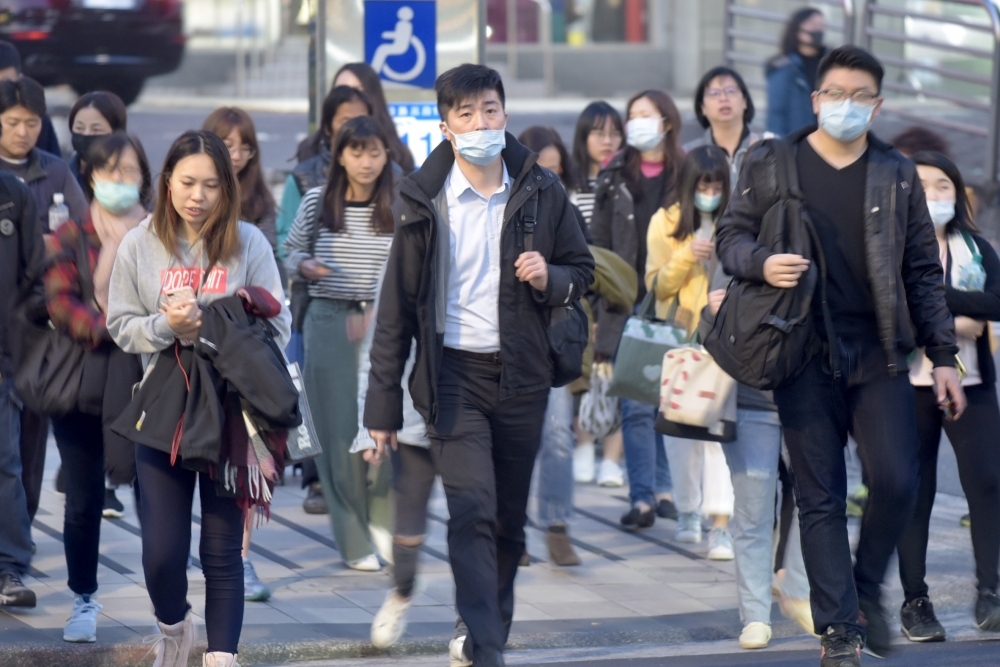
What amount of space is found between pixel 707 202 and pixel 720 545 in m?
1.62

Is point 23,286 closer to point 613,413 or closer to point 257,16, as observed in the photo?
point 613,413

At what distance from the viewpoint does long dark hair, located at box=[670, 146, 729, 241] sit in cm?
693

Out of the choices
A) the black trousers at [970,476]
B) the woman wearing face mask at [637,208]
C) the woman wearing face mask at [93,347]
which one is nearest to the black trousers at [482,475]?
the woman wearing face mask at [93,347]

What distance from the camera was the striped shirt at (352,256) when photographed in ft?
22.5

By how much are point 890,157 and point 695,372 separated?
4.17ft

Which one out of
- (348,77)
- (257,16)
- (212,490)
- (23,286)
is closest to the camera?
(212,490)

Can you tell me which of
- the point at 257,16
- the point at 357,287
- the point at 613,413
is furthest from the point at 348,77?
the point at 257,16

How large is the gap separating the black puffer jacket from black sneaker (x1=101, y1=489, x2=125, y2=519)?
3700mm

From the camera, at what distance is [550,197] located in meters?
5.20

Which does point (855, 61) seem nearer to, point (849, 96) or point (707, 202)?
point (849, 96)

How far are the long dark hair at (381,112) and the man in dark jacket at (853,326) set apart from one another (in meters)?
2.34

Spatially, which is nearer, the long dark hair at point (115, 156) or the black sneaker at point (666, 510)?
the long dark hair at point (115, 156)

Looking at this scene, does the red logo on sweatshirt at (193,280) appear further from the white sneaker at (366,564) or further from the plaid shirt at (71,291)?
the white sneaker at (366,564)

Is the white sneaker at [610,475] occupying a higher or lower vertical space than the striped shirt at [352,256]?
lower
